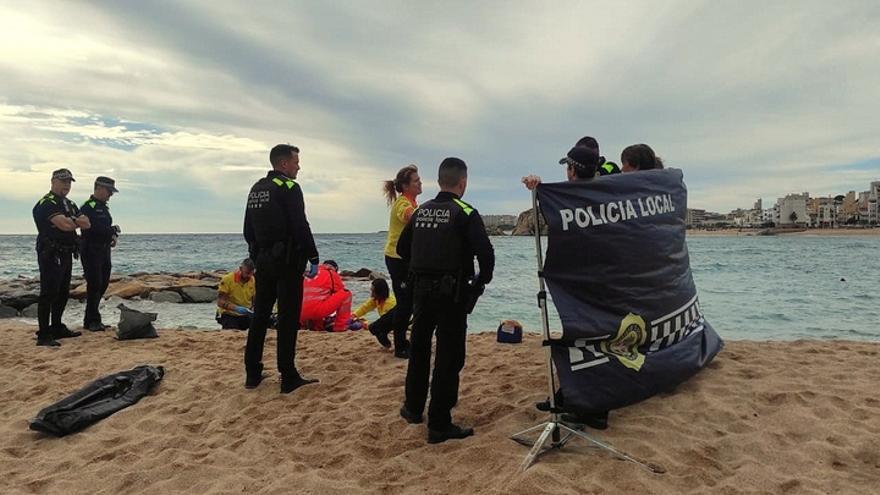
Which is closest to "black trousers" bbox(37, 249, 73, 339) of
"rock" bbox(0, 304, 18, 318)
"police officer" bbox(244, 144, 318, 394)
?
"police officer" bbox(244, 144, 318, 394)

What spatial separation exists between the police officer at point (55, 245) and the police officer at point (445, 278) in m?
6.15

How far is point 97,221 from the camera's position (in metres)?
8.41

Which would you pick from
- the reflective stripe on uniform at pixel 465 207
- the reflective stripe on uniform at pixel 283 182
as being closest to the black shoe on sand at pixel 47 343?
the reflective stripe on uniform at pixel 283 182

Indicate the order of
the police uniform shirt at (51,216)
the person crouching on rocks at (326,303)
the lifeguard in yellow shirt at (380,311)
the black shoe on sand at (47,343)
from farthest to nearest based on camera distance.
Result: the person crouching on rocks at (326,303) → the black shoe on sand at (47,343) → the police uniform shirt at (51,216) → the lifeguard in yellow shirt at (380,311)

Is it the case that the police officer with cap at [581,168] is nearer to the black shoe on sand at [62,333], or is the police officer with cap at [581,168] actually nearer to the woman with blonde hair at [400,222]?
the woman with blonde hair at [400,222]

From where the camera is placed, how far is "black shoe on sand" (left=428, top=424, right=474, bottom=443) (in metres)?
4.15

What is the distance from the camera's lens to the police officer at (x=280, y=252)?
5223 millimetres

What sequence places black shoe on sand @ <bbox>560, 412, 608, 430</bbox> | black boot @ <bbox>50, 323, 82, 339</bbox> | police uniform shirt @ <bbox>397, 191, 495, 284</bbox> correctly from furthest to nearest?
black boot @ <bbox>50, 323, 82, 339</bbox> < black shoe on sand @ <bbox>560, 412, 608, 430</bbox> < police uniform shirt @ <bbox>397, 191, 495, 284</bbox>

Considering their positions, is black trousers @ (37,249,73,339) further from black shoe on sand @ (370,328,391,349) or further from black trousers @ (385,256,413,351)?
black trousers @ (385,256,413,351)

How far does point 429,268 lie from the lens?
13.5 ft

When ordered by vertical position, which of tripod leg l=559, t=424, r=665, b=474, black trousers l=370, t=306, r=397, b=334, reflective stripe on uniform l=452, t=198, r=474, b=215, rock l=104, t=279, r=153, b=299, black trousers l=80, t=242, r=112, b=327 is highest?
reflective stripe on uniform l=452, t=198, r=474, b=215

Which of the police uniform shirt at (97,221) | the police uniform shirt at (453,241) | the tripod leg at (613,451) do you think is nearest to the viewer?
the tripod leg at (613,451)

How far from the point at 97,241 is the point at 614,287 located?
26.3 feet

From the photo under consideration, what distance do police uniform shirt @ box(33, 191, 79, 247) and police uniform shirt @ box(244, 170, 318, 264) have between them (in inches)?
168
